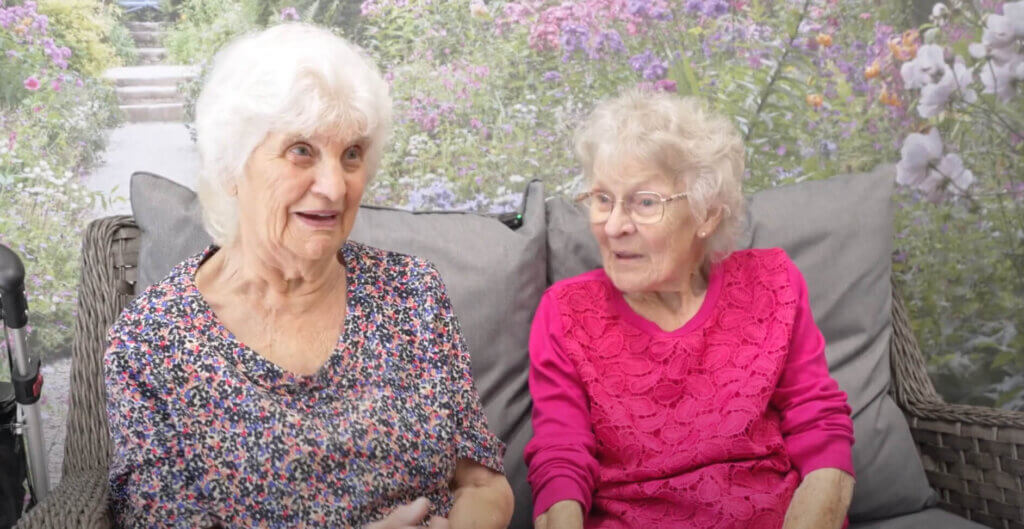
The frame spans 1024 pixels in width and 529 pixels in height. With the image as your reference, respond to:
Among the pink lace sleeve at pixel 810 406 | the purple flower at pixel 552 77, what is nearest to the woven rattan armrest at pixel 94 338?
the purple flower at pixel 552 77

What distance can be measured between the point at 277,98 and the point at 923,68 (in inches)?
79.6

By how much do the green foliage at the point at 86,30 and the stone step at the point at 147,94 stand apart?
2.8 inches

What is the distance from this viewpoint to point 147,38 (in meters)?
2.53

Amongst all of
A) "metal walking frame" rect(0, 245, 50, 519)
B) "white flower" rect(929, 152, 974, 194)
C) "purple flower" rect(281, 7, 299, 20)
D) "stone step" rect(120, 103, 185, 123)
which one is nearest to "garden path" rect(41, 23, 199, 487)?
"stone step" rect(120, 103, 185, 123)

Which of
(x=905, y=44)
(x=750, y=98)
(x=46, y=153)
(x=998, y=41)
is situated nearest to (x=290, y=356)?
(x=46, y=153)

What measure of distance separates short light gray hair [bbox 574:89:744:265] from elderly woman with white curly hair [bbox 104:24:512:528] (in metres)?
0.48

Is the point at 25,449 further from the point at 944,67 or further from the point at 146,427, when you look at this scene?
the point at 944,67

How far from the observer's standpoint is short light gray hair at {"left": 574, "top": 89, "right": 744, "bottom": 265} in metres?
1.92

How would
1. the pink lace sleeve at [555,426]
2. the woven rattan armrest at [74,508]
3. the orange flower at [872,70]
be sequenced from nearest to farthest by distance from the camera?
the woven rattan armrest at [74,508], the pink lace sleeve at [555,426], the orange flower at [872,70]

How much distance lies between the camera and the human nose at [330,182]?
1590 mm

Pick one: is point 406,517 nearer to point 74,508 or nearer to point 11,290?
point 74,508

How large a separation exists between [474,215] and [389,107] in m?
0.53

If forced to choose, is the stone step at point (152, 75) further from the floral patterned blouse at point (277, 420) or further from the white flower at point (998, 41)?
the white flower at point (998, 41)

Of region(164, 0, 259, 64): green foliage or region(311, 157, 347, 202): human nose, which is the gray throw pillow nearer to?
region(311, 157, 347, 202): human nose
